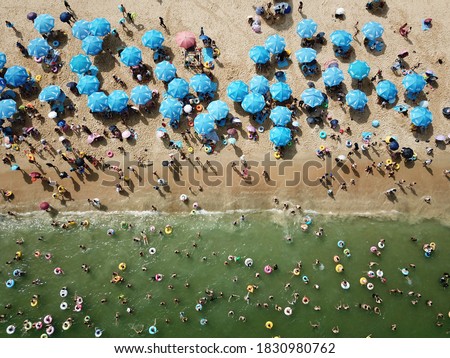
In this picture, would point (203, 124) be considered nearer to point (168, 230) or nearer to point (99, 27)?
point (168, 230)

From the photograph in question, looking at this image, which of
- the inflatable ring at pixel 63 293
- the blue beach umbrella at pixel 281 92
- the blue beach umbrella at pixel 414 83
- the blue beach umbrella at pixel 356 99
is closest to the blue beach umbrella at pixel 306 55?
the blue beach umbrella at pixel 281 92

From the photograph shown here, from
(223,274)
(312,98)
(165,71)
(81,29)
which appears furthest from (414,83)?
(81,29)

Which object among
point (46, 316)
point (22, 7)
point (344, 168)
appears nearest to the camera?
point (46, 316)

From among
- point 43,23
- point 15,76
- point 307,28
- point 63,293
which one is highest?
point 307,28

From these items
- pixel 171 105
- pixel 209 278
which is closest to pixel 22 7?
pixel 171 105

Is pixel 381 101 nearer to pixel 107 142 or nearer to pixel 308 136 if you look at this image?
pixel 308 136

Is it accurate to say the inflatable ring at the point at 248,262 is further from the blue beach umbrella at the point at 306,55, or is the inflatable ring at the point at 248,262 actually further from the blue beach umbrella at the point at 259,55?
the blue beach umbrella at the point at 306,55

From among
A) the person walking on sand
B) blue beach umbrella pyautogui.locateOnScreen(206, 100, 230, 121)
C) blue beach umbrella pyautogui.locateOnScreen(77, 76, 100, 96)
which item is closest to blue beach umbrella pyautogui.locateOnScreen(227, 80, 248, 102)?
blue beach umbrella pyautogui.locateOnScreen(206, 100, 230, 121)
